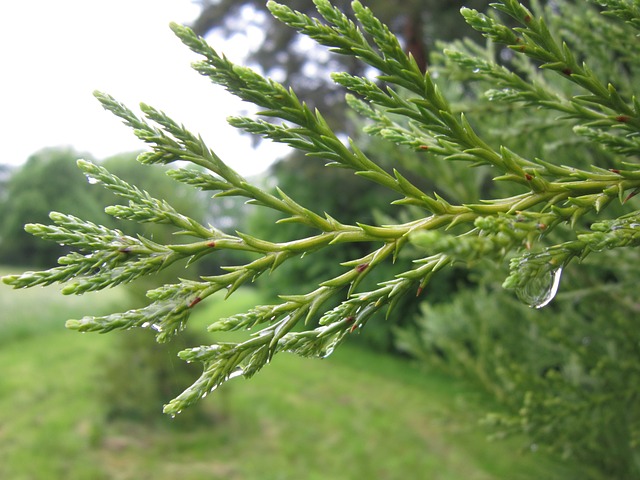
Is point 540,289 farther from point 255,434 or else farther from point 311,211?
point 255,434

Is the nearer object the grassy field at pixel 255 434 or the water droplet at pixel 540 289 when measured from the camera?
the water droplet at pixel 540 289

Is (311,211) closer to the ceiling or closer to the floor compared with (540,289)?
closer to the ceiling

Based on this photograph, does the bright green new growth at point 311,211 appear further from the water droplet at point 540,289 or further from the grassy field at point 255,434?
the grassy field at point 255,434

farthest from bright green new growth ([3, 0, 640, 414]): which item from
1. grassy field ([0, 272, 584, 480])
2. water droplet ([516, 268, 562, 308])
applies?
grassy field ([0, 272, 584, 480])

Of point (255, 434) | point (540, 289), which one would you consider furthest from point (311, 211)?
point (255, 434)

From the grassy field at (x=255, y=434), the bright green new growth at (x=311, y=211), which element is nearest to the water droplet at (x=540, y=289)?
the bright green new growth at (x=311, y=211)

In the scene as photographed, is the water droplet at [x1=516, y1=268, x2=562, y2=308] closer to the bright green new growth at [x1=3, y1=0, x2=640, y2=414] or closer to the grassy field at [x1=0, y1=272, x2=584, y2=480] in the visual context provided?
the bright green new growth at [x1=3, y1=0, x2=640, y2=414]
